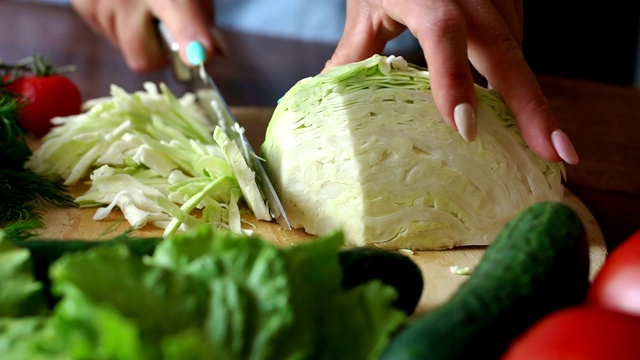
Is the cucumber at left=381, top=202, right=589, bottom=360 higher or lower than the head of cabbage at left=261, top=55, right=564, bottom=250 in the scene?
higher

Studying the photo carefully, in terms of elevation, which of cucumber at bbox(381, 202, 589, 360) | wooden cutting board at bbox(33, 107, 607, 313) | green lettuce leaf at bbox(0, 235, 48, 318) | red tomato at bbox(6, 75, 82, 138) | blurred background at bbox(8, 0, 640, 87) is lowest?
blurred background at bbox(8, 0, 640, 87)

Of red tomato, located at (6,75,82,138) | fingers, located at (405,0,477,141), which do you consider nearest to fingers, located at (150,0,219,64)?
red tomato, located at (6,75,82,138)

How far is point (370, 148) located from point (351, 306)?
0.92 m

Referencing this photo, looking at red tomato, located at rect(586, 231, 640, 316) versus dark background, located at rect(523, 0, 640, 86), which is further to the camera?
Result: dark background, located at rect(523, 0, 640, 86)

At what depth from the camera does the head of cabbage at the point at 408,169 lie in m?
2.03

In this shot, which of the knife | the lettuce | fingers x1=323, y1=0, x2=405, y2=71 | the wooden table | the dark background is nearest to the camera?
the lettuce

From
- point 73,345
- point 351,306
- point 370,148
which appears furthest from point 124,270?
point 370,148

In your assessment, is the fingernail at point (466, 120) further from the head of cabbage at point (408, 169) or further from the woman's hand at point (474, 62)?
the head of cabbage at point (408, 169)

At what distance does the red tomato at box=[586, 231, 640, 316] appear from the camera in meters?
1.26

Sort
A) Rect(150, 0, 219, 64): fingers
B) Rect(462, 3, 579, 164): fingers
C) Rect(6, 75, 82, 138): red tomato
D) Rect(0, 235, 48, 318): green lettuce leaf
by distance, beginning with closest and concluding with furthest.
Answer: Rect(0, 235, 48, 318): green lettuce leaf → Rect(462, 3, 579, 164): fingers → Rect(6, 75, 82, 138): red tomato → Rect(150, 0, 219, 64): fingers

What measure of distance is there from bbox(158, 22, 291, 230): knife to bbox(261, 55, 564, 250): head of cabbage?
0.10 m

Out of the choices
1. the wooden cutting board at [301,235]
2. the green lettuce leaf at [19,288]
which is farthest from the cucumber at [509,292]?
the green lettuce leaf at [19,288]

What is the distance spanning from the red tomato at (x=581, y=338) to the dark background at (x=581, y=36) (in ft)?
10.9

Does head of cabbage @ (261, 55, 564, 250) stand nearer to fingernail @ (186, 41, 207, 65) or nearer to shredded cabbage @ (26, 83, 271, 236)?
shredded cabbage @ (26, 83, 271, 236)
